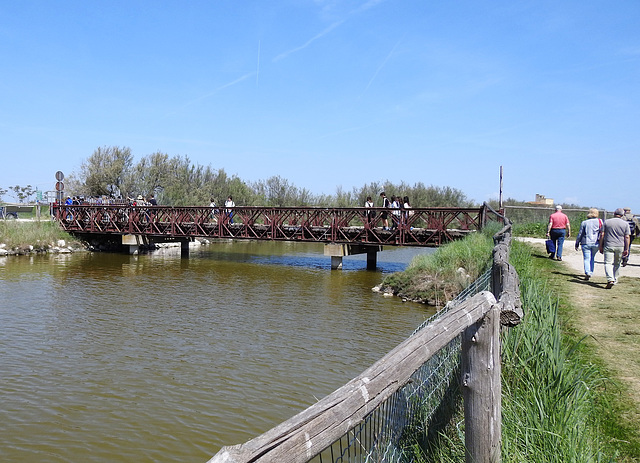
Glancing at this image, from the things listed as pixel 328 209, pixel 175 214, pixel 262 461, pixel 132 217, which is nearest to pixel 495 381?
pixel 262 461

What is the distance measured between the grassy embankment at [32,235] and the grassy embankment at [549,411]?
26871 mm

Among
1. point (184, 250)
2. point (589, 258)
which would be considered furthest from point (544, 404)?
point (184, 250)

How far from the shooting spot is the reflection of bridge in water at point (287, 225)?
837 inches

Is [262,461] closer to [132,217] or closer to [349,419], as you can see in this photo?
[349,419]

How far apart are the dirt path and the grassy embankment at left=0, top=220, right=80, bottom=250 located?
24.9 metres

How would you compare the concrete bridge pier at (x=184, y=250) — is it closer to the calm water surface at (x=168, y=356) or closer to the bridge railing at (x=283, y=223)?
the bridge railing at (x=283, y=223)

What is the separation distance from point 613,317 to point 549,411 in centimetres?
537

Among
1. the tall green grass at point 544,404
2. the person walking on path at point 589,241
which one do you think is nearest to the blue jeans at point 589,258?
the person walking on path at point 589,241

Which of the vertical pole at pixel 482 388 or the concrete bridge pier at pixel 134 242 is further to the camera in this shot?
the concrete bridge pier at pixel 134 242

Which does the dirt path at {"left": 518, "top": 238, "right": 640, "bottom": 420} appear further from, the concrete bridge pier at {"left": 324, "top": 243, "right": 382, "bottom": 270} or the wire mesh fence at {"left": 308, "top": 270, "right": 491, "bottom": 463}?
the concrete bridge pier at {"left": 324, "top": 243, "right": 382, "bottom": 270}

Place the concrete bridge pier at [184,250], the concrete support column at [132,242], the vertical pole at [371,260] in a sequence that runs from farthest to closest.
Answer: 1. the concrete support column at [132,242]
2. the concrete bridge pier at [184,250]
3. the vertical pole at [371,260]

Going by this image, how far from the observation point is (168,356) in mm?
9133

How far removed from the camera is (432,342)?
2.52 m

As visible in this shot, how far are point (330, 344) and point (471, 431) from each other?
7.21 meters
